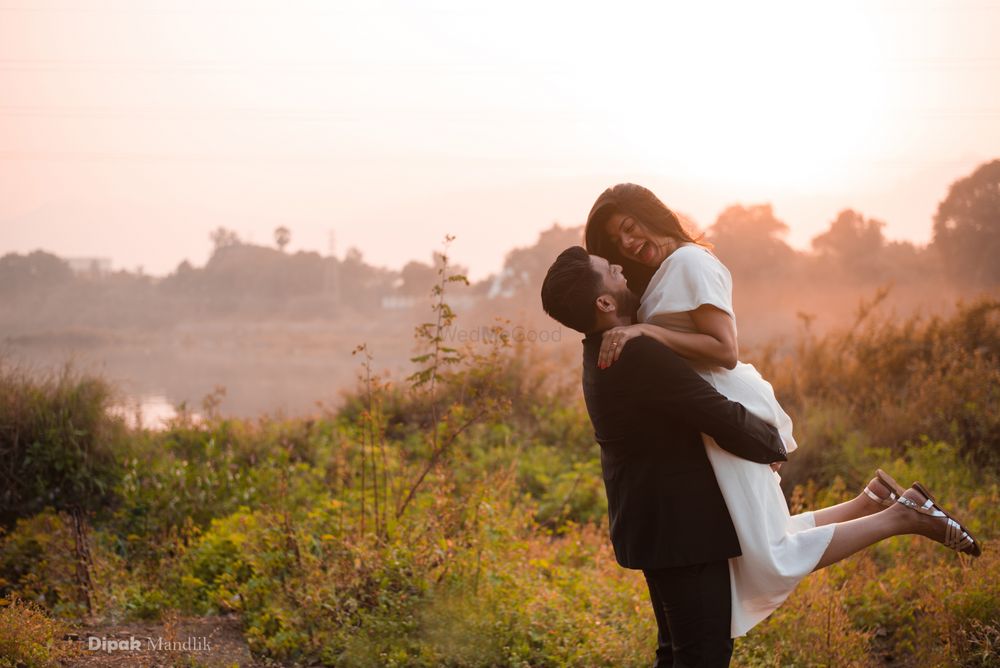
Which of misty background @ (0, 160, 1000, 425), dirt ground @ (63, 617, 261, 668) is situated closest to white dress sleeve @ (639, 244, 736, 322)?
dirt ground @ (63, 617, 261, 668)

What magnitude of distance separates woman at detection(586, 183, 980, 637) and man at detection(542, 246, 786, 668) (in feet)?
0.19

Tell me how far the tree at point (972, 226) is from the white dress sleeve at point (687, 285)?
12478 mm

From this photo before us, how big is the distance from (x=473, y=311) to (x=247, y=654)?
12.6 metres

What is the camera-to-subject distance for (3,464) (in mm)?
7367

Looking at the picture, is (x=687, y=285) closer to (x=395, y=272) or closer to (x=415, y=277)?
(x=415, y=277)

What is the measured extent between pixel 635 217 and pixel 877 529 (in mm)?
1439

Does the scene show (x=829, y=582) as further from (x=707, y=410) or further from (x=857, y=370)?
(x=857, y=370)

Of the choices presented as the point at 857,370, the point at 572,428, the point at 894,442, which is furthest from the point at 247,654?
the point at 857,370

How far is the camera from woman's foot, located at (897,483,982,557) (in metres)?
2.92

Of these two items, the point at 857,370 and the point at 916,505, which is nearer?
the point at 916,505

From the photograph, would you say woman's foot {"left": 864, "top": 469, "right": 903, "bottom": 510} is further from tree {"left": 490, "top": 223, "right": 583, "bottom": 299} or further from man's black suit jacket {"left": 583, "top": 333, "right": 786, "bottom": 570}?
tree {"left": 490, "top": 223, "right": 583, "bottom": 299}

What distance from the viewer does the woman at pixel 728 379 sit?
266 cm

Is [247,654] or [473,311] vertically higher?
[473,311]

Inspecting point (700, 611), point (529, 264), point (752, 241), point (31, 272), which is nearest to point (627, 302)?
point (700, 611)
